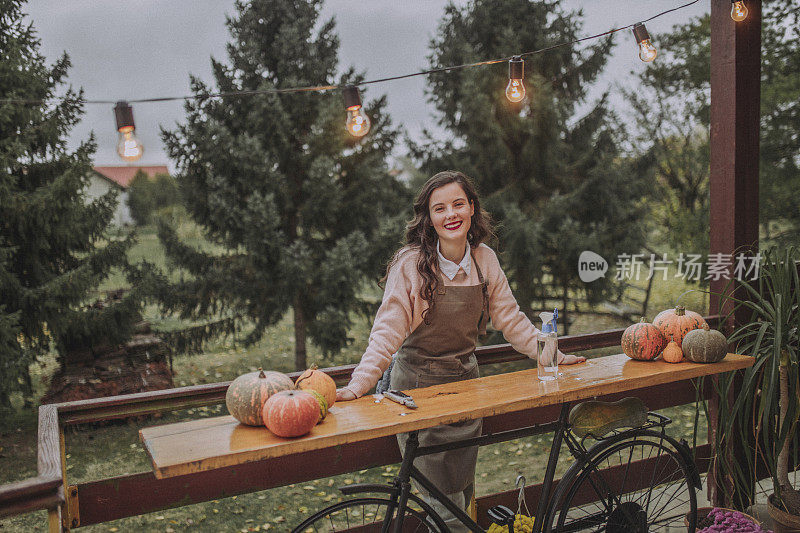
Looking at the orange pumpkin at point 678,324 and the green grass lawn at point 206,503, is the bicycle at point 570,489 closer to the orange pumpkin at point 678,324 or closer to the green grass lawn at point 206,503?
the orange pumpkin at point 678,324

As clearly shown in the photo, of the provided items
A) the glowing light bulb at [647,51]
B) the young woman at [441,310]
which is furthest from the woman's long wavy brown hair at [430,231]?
the glowing light bulb at [647,51]

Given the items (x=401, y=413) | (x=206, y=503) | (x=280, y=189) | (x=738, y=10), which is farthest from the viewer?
(x=280, y=189)

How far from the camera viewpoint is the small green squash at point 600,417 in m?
2.32

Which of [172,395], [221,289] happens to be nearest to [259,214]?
[221,289]

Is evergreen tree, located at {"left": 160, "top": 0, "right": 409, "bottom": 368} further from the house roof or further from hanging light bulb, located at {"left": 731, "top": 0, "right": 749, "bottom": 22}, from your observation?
hanging light bulb, located at {"left": 731, "top": 0, "right": 749, "bottom": 22}

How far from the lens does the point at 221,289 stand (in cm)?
813

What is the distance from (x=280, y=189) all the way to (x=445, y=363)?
20.4 feet

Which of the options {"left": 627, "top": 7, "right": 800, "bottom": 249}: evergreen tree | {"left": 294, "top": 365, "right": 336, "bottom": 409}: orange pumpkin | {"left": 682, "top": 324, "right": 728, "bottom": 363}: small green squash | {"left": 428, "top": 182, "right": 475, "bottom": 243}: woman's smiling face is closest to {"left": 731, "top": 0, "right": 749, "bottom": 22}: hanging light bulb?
{"left": 682, "top": 324, "right": 728, "bottom": 363}: small green squash

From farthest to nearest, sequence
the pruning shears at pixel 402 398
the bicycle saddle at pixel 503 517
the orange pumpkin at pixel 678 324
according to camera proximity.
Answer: the orange pumpkin at pixel 678 324, the bicycle saddle at pixel 503 517, the pruning shears at pixel 402 398

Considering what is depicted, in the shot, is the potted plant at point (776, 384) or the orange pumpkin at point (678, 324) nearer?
the orange pumpkin at point (678, 324)

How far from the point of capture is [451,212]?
7.73 ft

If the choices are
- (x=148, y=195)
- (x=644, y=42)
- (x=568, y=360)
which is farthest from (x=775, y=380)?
(x=148, y=195)

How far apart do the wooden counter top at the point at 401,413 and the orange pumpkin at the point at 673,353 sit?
0.10 feet

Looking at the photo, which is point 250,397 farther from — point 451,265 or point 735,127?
point 735,127
